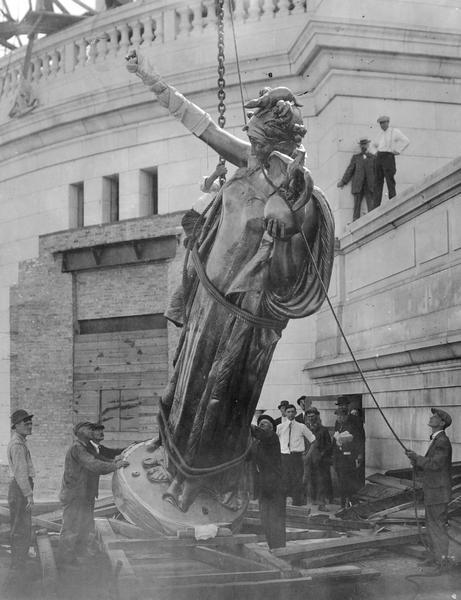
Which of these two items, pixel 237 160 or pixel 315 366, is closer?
pixel 237 160

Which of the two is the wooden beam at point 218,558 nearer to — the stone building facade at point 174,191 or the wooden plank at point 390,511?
the wooden plank at point 390,511

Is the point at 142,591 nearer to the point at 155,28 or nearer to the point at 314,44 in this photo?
the point at 314,44

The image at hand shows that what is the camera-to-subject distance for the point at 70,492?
941 centimetres

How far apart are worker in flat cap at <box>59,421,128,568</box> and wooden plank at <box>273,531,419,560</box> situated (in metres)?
2.34

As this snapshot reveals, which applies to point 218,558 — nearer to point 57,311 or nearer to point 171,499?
point 171,499

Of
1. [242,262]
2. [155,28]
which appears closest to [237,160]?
[242,262]

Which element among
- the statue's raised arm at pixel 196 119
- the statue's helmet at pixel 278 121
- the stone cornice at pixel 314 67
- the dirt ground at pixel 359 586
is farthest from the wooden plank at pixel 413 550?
the stone cornice at pixel 314 67

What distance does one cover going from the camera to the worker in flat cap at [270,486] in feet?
26.2

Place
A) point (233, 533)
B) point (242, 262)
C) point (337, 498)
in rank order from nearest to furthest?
point (242, 262) → point (233, 533) → point (337, 498)

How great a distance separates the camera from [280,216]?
208 inches

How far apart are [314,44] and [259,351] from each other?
1048cm

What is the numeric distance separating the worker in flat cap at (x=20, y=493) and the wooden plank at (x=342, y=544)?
3175 millimetres

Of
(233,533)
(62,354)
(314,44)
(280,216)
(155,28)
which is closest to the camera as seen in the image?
(280,216)

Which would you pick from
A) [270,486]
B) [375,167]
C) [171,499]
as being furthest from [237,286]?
[375,167]
